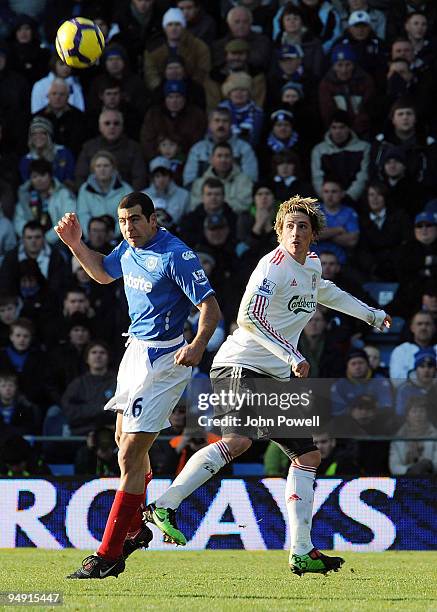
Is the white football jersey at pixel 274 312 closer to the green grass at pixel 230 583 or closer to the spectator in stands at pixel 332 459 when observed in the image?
the green grass at pixel 230 583

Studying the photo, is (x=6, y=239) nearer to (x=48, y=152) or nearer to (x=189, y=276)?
(x=48, y=152)

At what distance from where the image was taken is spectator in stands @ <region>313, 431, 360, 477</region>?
40.3ft

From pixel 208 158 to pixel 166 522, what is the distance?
8717mm

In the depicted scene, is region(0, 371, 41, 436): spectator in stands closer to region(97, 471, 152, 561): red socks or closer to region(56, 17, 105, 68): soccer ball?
region(56, 17, 105, 68): soccer ball

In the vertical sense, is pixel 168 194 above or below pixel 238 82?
below

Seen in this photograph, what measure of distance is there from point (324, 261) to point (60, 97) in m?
4.44

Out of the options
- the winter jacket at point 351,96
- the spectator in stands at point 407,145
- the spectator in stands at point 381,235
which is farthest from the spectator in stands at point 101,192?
the spectator in stands at point 407,145

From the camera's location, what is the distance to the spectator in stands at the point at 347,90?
631 inches

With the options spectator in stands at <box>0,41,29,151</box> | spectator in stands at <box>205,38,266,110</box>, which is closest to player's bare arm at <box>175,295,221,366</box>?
spectator in stands at <box>205,38,266,110</box>

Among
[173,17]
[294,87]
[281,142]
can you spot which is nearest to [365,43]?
[294,87]

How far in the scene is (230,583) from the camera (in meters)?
8.04

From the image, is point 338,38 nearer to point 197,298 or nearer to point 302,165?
point 302,165

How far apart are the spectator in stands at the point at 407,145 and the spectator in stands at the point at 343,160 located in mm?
186

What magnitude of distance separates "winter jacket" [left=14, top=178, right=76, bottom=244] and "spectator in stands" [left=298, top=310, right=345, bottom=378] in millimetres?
3608
